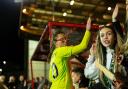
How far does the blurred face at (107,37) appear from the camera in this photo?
6.21 m

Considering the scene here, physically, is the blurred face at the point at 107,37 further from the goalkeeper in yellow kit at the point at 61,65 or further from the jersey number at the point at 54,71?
the jersey number at the point at 54,71

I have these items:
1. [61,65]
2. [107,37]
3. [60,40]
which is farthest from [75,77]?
[107,37]

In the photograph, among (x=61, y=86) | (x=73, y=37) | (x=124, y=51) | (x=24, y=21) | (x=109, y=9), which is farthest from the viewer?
(x=24, y=21)

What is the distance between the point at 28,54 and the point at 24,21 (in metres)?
3.45

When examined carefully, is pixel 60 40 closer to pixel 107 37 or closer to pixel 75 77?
pixel 75 77

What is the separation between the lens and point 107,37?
245 inches

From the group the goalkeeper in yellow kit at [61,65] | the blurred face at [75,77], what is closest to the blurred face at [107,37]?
the goalkeeper in yellow kit at [61,65]

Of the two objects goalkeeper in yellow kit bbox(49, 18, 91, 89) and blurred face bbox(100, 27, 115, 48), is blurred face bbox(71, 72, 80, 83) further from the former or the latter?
blurred face bbox(100, 27, 115, 48)

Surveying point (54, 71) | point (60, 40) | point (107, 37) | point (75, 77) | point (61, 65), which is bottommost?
point (75, 77)

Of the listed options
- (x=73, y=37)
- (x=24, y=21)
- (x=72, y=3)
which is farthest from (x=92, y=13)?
(x=73, y=37)

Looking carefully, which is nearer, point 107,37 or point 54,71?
point 107,37

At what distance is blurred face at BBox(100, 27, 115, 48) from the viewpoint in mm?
6211

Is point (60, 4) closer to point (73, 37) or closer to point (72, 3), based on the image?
point (72, 3)

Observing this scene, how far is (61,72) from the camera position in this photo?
734 cm
